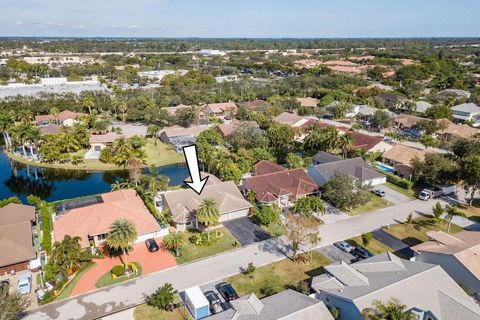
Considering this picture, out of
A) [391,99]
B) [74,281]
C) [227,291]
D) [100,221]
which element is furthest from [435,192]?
[391,99]

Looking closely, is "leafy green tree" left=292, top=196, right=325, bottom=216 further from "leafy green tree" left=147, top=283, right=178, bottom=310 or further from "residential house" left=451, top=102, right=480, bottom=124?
"residential house" left=451, top=102, right=480, bottom=124

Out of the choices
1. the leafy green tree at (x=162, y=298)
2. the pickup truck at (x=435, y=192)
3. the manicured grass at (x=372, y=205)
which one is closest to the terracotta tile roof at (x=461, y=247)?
the manicured grass at (x=372, y=205)

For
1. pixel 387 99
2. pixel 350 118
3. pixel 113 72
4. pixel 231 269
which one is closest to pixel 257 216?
pixel 231 269

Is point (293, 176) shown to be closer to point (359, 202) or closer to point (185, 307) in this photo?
point (359, 202)

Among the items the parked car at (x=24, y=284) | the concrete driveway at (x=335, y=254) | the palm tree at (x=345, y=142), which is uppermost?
the palm tree at (x=345, y=142)

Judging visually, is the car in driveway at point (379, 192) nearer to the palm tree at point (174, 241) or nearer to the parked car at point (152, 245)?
the palm tree at point (174, 241)

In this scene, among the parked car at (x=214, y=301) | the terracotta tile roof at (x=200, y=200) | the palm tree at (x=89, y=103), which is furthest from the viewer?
the palm tree at (x=89, y=103)
